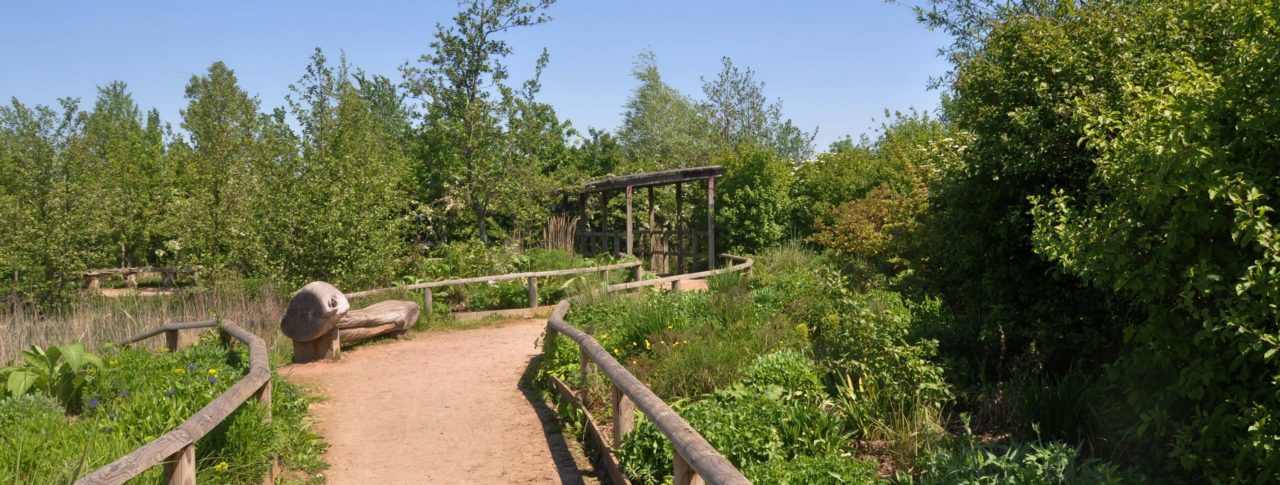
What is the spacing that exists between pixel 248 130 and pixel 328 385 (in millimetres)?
10980

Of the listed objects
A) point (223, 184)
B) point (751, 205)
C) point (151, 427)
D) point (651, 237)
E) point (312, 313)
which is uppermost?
point (223, 184)

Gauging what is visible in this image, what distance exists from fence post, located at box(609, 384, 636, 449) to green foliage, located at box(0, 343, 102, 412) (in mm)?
4342

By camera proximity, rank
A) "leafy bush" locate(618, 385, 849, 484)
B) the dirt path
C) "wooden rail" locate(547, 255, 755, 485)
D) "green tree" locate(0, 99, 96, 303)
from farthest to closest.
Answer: "green tree" locate(0, 99, 96, 303), the dirt path, "leafy bush" locate(618, 385, 849, 484), "wooden rail" locate(547, 255, 755, 485)

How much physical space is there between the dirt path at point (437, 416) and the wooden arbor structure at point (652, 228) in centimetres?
854

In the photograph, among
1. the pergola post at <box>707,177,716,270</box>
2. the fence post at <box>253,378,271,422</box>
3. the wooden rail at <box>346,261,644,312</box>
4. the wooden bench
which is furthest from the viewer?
the wooden bench

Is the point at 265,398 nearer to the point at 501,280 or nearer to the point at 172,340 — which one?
the point at 172,340

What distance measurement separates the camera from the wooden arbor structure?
64.1ft

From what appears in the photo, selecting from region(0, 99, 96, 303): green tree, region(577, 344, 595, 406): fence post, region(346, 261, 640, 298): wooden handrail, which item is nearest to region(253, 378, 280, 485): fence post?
region(577, 344, 595, 406): fence post

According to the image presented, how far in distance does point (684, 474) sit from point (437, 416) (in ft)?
12.9

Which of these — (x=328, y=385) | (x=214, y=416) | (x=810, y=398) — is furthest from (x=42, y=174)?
(x=810, y=398)

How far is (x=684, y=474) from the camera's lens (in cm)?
436

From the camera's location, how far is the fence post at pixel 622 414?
5.84 m

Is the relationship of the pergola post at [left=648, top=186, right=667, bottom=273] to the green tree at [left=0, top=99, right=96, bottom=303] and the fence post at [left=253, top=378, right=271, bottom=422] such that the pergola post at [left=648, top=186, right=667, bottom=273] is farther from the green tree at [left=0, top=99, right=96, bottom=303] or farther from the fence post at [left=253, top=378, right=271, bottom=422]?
the fence post at [left=253, top=378, right=271, bottom=422]

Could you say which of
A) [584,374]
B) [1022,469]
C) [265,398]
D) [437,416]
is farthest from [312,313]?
[1022,469]
